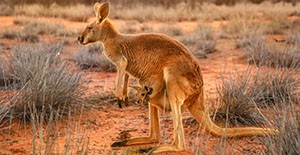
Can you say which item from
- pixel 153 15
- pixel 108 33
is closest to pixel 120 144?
pixel 108 33

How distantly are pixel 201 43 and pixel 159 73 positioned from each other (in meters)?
10.0

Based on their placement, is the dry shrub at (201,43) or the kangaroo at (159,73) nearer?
the kangaroo at (159,73)

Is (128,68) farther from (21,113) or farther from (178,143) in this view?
(21,113)

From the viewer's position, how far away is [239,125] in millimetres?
6488

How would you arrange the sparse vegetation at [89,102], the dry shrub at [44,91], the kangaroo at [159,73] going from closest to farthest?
the sparse vegetation at [89,102]
the kangaroo at [159,73]
the dry shrub at [44,91]

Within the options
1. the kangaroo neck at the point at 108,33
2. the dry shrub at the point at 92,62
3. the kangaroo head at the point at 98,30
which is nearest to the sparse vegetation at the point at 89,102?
the dry shrub at the point at 92,62

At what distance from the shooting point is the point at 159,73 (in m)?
5.27

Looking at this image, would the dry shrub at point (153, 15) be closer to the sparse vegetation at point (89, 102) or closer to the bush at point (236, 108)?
the sparse vegetation at point (89, 102)

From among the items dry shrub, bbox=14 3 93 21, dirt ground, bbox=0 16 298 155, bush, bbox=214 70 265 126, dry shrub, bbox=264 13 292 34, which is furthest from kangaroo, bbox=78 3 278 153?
dry shrub, bbox=14 3 93 21

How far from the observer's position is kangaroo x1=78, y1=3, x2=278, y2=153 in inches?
198

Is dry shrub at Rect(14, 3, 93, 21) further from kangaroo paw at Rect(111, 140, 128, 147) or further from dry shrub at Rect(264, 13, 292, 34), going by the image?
kangaroo paw at Rect(111, 140, 128, 147)

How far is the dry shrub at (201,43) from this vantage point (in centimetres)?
1414

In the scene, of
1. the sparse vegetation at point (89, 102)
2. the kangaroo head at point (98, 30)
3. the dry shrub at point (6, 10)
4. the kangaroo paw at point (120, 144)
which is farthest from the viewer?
the dry shrub at point (6, 10)

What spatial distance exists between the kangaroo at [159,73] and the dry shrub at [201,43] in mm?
8388
